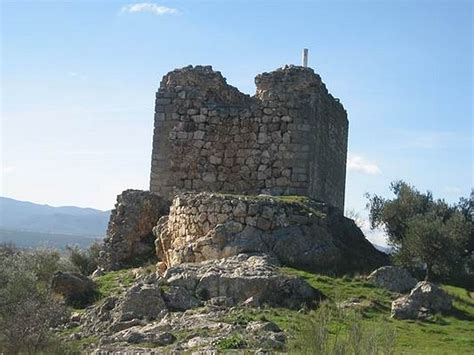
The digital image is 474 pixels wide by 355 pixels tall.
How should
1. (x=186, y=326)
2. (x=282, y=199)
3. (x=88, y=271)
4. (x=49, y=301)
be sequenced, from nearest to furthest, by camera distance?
(x=186, y=326) < (x=49, y=301) < (x=282, y=199) < (x=88, y=271)

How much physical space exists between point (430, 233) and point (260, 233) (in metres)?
4.07

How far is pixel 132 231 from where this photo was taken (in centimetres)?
1889

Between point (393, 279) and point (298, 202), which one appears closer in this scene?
point (393, 279)

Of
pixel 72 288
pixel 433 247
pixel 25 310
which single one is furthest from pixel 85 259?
pixel 25 310

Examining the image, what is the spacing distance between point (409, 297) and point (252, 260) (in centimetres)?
293

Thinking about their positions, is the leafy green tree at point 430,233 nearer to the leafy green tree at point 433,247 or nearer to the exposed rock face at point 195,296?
the leafy green tree at point 433,247

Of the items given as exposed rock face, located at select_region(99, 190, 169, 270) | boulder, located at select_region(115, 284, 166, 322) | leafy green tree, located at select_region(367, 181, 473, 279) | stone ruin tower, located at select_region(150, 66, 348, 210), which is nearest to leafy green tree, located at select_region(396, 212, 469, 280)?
leafy green tree, located at select_region(367, 181, 473, 279)

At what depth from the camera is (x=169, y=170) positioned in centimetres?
2005

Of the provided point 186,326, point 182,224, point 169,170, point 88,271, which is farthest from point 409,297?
point 88,271

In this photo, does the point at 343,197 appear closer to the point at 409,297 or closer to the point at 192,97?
the point at 192,97

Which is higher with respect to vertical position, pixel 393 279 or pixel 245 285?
pixel 393 279

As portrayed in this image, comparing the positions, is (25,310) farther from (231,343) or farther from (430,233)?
(430,233)

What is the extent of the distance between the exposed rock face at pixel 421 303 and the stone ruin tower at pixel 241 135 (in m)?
5.99

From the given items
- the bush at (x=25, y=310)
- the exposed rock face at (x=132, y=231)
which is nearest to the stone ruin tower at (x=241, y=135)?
the exposed rock face at (x=132, y=231)
